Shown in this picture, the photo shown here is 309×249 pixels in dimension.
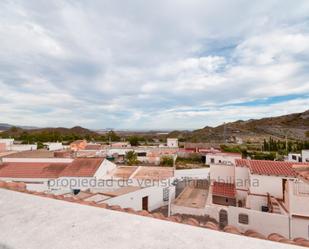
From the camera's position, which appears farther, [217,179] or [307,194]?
[217,179]

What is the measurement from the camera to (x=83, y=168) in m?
19.3

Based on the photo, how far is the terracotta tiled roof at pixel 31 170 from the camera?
63.1ft

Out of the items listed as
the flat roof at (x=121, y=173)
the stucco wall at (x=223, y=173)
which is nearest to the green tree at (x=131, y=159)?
the flat roof at (x=121, y=173)

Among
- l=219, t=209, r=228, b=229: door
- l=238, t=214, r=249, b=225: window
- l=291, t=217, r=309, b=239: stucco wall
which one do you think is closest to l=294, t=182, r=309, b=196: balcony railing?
l=291, t=217, r=309, b=239: stucco wall

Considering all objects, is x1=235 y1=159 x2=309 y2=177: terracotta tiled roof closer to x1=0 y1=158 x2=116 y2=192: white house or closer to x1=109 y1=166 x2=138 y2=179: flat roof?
x1=109 y1=166 x2=138 y2=179: flat roof

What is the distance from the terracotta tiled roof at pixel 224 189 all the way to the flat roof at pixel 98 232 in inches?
547

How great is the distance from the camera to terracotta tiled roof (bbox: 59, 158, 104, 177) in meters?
18.3

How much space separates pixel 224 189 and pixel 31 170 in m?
17.3

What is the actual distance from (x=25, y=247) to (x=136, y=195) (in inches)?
500

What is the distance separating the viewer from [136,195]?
14.1 metres

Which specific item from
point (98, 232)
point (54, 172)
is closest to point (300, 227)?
point (98, 232)

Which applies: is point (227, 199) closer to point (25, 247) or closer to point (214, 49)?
point (214, 49)

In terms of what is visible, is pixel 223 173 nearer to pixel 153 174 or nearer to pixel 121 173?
pixel 153 174

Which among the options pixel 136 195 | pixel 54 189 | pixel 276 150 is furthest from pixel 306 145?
pixel 54 189
